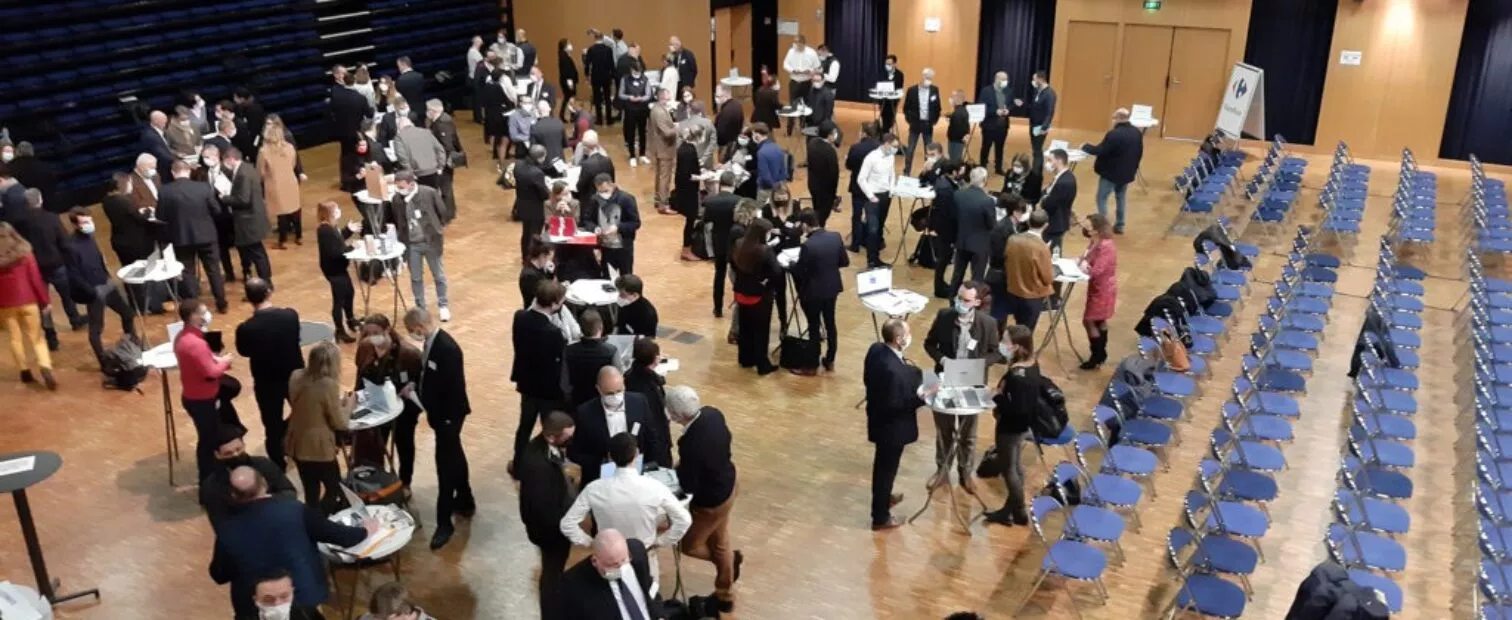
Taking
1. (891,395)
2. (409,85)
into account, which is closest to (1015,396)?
(891,395)

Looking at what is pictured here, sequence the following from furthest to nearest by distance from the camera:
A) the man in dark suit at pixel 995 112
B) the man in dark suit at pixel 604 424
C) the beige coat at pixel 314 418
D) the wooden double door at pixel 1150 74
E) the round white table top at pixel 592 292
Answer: the wooden double door at pixel 1150 74
the man in dark suit at pixel 995 112
the round white table top at pixel 592 292
the beige coat at pixel 314 418
the man in dark suit at pixel 604 424

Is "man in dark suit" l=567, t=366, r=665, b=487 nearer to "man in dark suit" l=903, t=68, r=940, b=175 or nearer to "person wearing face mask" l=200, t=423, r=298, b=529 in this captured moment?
"person wearing face mask" l=200, t=423, r=298, b=529

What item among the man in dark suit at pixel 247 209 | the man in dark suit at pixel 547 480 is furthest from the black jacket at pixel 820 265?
the man in dark suit at pixel 247 209

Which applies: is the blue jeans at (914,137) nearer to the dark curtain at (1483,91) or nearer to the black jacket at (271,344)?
the dark curtain at (1483,91)

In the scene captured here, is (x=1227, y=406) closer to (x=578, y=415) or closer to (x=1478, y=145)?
(x=578, y=415)

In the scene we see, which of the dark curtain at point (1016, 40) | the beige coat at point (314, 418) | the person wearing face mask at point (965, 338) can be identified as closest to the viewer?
the beige coat at point (314, 418)

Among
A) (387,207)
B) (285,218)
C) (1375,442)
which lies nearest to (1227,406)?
(1375,442)

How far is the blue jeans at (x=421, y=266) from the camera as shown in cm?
956

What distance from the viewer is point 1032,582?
6684 millimetres

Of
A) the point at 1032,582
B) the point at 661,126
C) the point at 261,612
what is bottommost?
the point at 1032,582

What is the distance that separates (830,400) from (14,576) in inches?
210

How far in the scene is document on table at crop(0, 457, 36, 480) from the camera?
19.5 ft

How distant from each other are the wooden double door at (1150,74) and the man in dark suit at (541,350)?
12.8 m

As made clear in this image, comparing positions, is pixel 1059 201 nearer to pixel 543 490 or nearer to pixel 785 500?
pixel 785 500
